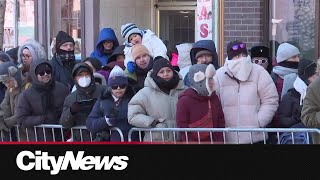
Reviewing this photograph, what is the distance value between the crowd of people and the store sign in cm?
346

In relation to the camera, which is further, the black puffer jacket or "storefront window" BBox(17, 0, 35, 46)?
"storefront window" BBox(17, 0, 35, 46)

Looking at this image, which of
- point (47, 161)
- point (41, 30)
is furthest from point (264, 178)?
point (41, 30)

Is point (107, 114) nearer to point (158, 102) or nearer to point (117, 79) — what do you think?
point (117, 79)

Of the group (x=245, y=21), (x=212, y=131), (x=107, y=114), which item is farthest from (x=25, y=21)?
(x=212, y=131)

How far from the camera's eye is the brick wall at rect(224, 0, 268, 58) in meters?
10.7

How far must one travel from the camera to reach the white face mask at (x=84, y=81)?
7086mm

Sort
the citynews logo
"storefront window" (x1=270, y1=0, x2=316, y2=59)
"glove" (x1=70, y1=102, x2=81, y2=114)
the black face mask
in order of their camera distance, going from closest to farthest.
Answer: the citynews logo
"glove" (x1=70, y1=102, x2=81, y2=114)
the black face mask
"storefront window" (x1=270, y1=0, x2=316, y2=59)

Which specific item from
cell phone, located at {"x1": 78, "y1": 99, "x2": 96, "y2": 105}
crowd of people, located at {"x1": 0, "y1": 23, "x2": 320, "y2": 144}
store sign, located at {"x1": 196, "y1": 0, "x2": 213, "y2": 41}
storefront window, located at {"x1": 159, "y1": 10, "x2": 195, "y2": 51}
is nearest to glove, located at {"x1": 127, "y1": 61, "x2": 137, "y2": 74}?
crowd of people, located at {"x1": 0, "y1": 23, "x2": 320, "y2": 144}

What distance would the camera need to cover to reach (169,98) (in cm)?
673

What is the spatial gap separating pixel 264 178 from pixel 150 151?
2.93 ft

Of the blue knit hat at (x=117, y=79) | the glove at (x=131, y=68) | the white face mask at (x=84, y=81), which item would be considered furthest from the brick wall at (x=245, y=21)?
the blue knit hat at (x=117, y=79)

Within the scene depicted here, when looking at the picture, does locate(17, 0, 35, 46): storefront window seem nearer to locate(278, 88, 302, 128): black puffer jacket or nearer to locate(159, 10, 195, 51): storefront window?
locate(159, 10, 195, 51): storefront window

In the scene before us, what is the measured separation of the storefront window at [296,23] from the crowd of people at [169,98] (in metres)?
2.71

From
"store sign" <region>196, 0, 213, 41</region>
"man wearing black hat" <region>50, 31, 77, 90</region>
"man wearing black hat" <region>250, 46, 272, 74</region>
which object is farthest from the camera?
"store sign" <region>196, 0, 213, 41</region>
